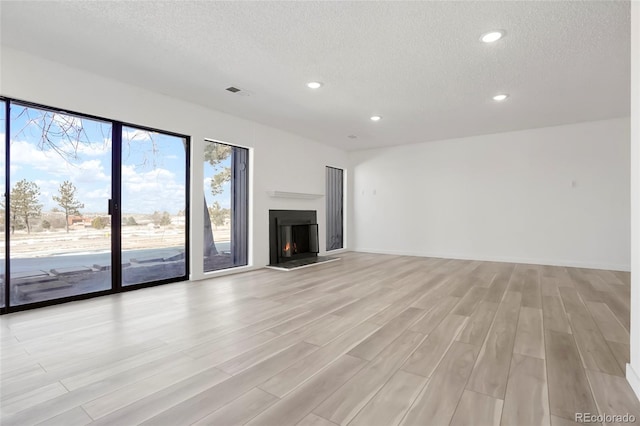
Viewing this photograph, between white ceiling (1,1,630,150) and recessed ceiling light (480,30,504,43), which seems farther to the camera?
recessed ceiling light (480,30,504,43)

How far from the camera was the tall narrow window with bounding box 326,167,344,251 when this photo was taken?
790cm

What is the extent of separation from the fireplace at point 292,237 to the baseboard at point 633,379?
4.73 meters

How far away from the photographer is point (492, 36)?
2809mm

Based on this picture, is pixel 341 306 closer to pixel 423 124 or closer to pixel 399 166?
pixel 423 124

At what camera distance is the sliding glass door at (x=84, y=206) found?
10.6ft

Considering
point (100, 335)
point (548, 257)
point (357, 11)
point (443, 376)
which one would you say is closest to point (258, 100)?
point (357, 11)

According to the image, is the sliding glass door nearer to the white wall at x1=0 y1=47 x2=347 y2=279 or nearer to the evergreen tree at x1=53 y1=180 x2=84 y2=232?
the evergreen tree at x1=53 y1=180 x2=84 y2=232

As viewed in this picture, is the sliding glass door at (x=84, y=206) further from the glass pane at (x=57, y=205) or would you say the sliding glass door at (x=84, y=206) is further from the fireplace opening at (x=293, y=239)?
the fireplace opening at (x=293, y=239)

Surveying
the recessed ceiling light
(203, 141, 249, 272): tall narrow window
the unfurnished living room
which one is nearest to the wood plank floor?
the unfurnished living room

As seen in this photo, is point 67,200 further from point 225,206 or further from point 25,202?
point 225,206

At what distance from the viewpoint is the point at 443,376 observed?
189 cm

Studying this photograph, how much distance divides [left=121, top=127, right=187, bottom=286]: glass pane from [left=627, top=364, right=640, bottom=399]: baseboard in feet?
15.5

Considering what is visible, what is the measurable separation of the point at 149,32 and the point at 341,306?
10.3 feet

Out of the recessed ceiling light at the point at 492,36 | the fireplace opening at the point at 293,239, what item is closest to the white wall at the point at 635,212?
the recessed ceiling light at the point at 492,36
